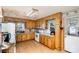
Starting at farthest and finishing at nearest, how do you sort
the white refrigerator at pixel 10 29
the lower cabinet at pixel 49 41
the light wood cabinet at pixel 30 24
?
the lower cabinet at pixel 49 41, the light wood cabinet at pixel 30 24, the white refrigerator at pixel 10 29

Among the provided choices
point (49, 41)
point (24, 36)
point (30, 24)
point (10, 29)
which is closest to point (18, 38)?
point (24, 36)

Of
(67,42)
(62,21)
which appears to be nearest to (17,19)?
(62,21)

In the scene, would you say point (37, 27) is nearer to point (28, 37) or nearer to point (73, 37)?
point (28, 37)

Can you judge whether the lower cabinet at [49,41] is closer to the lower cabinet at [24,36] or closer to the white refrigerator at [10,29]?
the lower cabinet at [24,36]

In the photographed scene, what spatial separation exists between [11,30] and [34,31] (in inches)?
21.6

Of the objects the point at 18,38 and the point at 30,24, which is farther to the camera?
the point at 18,38

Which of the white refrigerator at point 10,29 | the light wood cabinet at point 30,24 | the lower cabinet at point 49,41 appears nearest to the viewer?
the white refrigerator at point 10,29

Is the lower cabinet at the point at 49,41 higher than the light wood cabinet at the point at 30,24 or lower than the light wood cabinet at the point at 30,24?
lower

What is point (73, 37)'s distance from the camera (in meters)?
2.37

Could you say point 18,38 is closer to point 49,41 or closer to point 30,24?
point 30,24

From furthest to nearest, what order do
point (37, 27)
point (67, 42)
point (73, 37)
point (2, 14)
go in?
point (67, 42) → point (73, 37) → point (37, 27) → point (2, 14)

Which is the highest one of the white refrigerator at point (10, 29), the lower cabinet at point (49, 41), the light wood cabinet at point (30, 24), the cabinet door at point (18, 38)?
the light wood cabinet at point (30, 24)

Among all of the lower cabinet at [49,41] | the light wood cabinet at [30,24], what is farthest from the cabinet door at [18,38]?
the lower cabinet at [49,41]

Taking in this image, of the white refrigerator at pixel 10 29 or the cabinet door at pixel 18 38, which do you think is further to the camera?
the cabinet door at pixel 18 38
